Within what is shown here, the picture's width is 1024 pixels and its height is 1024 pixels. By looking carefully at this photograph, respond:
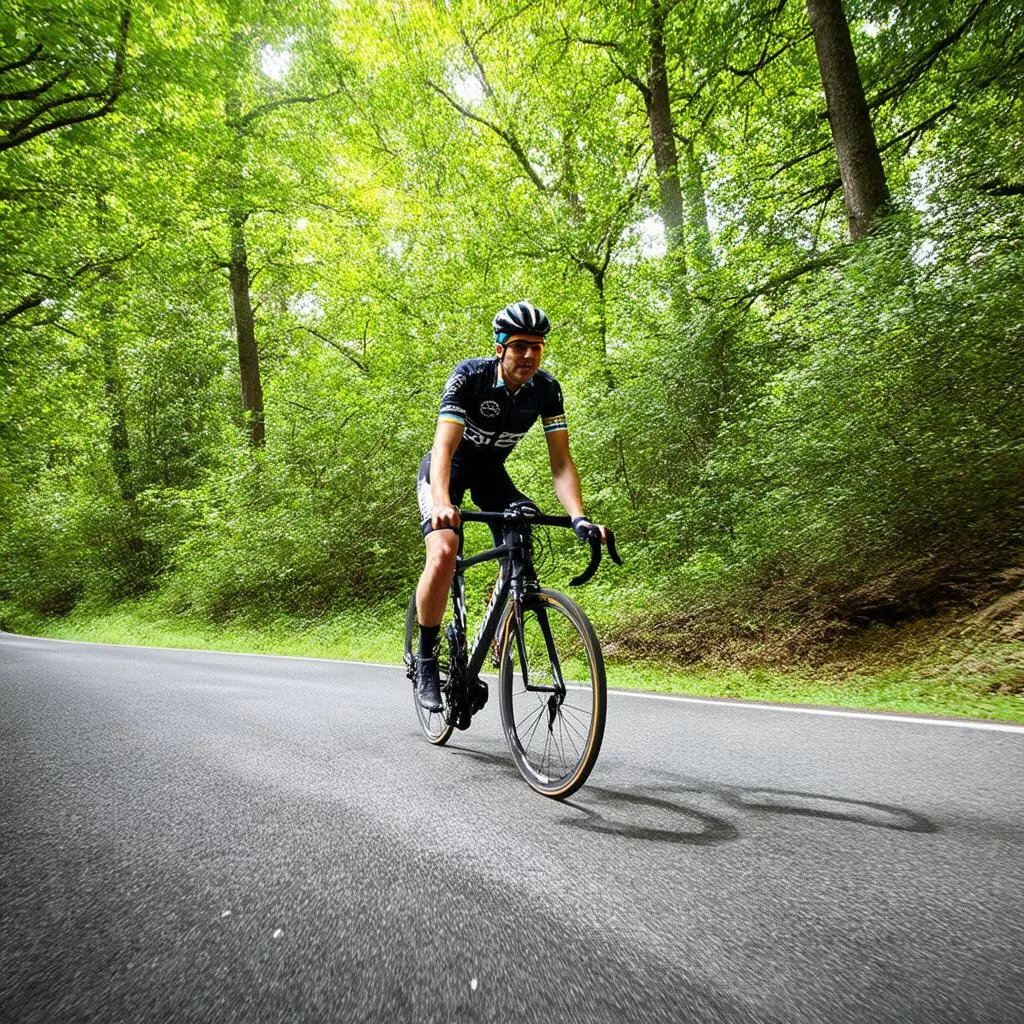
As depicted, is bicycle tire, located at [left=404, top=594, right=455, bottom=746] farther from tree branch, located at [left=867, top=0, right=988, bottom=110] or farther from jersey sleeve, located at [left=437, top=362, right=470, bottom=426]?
tree branch, located at [left=867, top=0, right=988, bottom=110]

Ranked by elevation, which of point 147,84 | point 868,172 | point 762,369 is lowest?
point 762,369

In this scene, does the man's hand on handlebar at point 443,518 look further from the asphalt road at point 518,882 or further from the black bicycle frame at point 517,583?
the asphalt road at point 518,882

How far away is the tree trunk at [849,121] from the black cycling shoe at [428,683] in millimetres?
7491

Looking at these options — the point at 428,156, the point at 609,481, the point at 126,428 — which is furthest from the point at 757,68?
the point at 126,428

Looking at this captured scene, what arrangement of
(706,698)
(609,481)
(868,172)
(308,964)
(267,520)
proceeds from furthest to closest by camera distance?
(267,520) → (609,481) → (868,172) → (706,698) → (308,964)

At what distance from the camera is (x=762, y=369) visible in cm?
909

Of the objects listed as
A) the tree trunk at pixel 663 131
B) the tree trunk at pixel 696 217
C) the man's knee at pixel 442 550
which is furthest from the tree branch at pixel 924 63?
the man's knee at pixel 442 550

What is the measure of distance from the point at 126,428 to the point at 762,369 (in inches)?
896

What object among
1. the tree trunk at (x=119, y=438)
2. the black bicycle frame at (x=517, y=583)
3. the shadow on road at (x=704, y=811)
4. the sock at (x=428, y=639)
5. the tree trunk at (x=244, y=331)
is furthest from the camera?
the tree trunk at (x=119, y=438)

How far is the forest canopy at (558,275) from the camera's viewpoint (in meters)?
6.76

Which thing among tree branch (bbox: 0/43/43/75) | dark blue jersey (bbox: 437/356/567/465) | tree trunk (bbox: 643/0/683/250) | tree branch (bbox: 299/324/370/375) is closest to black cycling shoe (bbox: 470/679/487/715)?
dark blue jersey (bbox: 437/356/567/465)

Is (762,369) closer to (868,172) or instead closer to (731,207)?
(868,172)

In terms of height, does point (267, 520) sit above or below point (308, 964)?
above

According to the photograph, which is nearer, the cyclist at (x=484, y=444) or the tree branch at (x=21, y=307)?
the cyclist at (x=484, y=444)
